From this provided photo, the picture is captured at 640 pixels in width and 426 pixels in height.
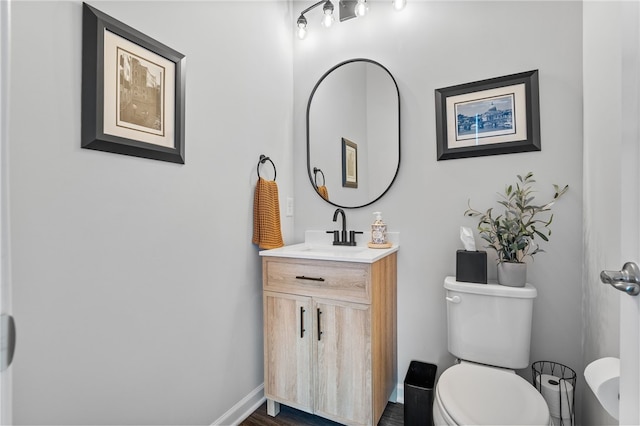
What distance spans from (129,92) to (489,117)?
5.54ft

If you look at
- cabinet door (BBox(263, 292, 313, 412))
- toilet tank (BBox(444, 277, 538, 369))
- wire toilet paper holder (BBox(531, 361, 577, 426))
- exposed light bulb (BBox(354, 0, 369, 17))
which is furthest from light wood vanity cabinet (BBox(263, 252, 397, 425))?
exposed light bulb (BBox(354, 0, 369, 17))

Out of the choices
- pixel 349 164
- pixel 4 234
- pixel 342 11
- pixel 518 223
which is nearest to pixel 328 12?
pixel 342 11

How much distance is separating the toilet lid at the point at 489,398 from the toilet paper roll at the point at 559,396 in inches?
10.5

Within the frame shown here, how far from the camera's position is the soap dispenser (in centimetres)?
176

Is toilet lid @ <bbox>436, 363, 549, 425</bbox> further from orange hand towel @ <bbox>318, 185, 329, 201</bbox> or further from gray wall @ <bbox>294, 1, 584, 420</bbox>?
orange hand towel @ <bbox>318, 185, 329, 201</bbox>

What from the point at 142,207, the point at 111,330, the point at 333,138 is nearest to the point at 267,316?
the point at 111,330

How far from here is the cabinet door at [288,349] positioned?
155 cm

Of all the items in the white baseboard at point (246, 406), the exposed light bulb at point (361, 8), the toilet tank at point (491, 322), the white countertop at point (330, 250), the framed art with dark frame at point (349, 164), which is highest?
the exposed light bulb at point (361, 8)

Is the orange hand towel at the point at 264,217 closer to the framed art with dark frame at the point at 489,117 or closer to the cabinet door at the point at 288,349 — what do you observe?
the cabinet door at the point at 288,349

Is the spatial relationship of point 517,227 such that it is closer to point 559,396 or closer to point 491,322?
point 491,322

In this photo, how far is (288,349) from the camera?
160 centimetres

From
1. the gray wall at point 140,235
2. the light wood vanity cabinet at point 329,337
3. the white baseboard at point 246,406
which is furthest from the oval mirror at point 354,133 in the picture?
the white baseboard at point 246,406

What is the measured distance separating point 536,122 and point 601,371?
3.76 ft

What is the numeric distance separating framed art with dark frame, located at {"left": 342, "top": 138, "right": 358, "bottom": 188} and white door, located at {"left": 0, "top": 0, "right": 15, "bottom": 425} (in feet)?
5.37
